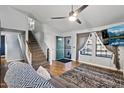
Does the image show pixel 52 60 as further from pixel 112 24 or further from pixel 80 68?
pixel 112 24

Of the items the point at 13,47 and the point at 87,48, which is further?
the point at 87,48

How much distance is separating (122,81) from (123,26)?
1176 millimetres

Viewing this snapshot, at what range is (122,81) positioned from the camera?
2109mm

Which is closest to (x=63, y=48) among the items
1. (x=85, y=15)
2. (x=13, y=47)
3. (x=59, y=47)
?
(x=59, y=47)

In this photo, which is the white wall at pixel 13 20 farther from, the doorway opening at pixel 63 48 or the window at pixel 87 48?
the window at pixel 87 48

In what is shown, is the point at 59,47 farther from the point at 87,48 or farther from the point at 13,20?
the point at 13,20

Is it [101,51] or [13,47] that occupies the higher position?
[13,47]

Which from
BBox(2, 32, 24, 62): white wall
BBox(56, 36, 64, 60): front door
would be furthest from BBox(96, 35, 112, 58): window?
BBox(2, 32, 24, 62): white wall

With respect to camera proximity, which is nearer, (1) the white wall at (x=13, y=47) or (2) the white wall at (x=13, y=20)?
(2) the white wall at (x=13, y=20)

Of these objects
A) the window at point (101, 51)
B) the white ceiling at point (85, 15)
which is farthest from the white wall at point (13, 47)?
the window at point (101, 51)

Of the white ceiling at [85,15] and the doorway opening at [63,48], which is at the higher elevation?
the white ceiling at [85,15]
